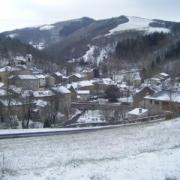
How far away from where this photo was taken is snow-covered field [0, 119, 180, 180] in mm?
11984

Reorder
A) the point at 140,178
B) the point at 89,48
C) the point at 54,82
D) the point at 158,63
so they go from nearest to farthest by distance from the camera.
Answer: the point at 140,178, the point at 54,82, the point at 158,63, the point at 89,48

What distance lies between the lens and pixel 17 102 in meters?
38.8

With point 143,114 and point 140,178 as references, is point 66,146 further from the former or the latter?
point 143,114

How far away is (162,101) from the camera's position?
4156 centimetres

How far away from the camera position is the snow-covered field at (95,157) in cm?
1198

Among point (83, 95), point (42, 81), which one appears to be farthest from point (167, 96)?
point (42, 81)

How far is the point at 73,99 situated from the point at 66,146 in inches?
1804

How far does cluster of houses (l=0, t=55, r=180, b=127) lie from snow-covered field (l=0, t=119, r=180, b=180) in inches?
629

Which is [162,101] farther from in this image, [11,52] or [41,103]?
[11,52]

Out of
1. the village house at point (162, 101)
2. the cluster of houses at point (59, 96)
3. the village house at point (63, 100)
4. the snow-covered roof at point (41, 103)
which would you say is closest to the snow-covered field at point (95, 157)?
the cluster of houses at point (59, 96)

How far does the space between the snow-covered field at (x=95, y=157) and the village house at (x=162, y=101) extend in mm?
21516

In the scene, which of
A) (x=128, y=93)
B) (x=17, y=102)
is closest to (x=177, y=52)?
(x=128, y=93)

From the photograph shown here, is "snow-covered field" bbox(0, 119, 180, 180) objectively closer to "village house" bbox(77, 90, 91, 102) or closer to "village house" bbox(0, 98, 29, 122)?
"village house" bbox(0, 98, 29, 122)

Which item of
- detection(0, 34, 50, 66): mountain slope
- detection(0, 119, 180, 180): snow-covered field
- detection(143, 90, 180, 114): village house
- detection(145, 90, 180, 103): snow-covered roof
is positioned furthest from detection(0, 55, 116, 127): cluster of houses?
detection(0, 119, 180, 180): snow-covered field
